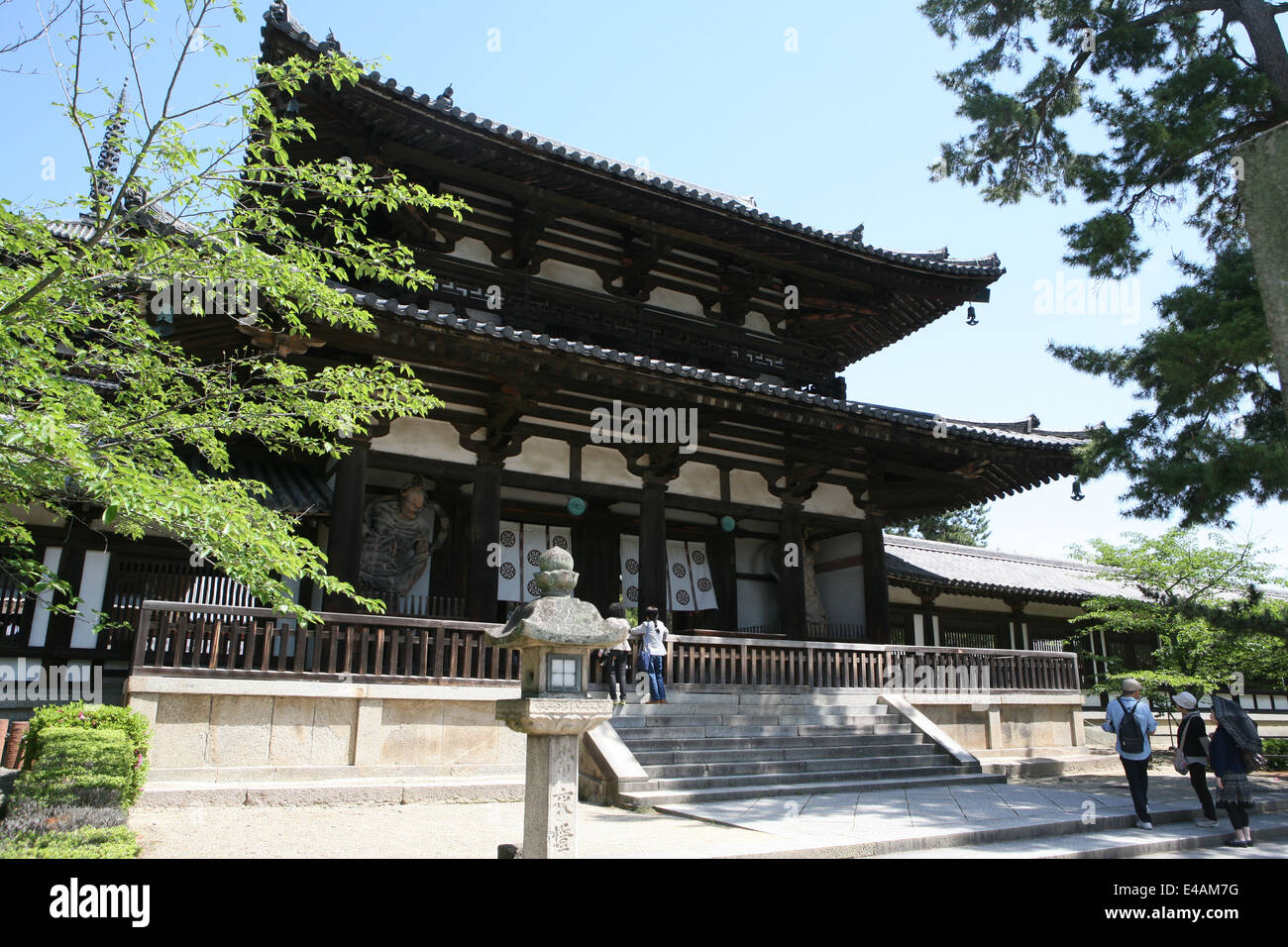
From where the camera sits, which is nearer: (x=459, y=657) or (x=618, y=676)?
(x=459, y=657)

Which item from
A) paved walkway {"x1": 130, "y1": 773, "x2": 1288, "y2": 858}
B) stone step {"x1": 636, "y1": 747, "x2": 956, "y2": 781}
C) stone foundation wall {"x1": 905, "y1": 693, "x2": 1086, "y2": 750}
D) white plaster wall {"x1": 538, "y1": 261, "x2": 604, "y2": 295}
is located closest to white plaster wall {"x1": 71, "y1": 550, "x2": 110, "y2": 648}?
paved walkway {"x1": 130, "y1": 773, "x2": 1288, "y2": 858}

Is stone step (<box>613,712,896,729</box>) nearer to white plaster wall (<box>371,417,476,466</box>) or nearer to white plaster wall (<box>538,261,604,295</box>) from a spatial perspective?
white plaster wall (<box>371,417,476,466</box>)

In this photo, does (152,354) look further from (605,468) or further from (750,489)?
(750,489)

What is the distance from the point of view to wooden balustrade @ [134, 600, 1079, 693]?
9.59 m

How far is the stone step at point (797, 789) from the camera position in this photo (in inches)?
367

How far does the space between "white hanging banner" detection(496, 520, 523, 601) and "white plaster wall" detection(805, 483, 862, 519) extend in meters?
5.44

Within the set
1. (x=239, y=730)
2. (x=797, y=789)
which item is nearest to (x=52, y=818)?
(x=239, y=730)

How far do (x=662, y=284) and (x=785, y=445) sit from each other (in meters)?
3.74

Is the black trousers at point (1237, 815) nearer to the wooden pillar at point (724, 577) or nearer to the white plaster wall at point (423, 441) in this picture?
the wooden pillar at point (724, 577)

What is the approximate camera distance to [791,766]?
35.3 ft

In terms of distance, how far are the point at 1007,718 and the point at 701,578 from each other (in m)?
5.78

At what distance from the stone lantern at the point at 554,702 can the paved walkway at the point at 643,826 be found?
98 centimetres

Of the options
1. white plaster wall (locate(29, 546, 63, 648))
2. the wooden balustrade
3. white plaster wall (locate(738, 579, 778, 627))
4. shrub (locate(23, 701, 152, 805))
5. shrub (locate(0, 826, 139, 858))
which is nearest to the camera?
shrub (locate(0, 826, 139, 858))

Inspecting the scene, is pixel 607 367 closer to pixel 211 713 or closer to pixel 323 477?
pixel 323 477
